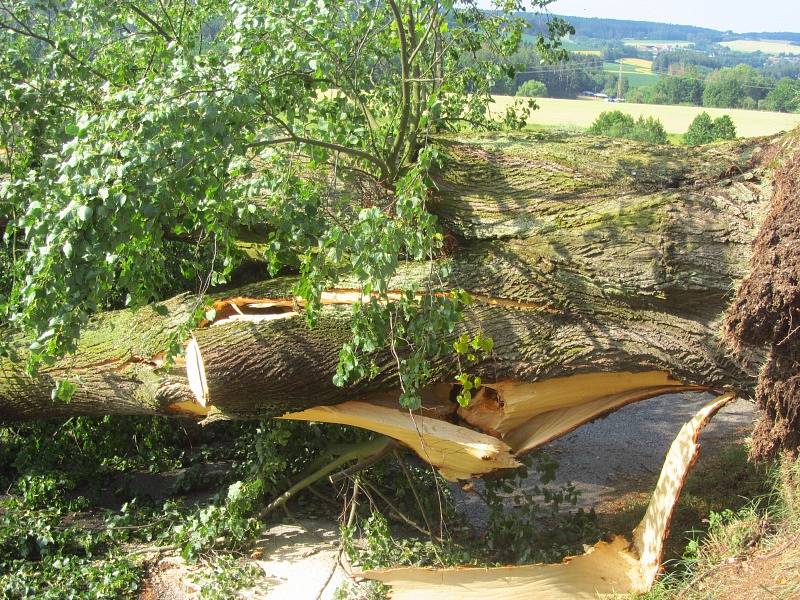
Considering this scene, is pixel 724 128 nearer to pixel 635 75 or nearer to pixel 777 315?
pixel 777 315

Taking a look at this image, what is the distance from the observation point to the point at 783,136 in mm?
5234

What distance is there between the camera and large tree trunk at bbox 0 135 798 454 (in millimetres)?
4691

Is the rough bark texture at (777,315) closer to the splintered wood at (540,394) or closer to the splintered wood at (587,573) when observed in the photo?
the splintered wood at (587,573)

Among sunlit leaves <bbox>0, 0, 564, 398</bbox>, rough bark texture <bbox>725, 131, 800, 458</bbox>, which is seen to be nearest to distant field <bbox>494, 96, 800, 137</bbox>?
sunlit leaves <bbox>0, 0, 564, 398</bbox>

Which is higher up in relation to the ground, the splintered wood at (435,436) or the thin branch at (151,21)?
the thin branch at (151,21)

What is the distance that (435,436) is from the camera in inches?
196

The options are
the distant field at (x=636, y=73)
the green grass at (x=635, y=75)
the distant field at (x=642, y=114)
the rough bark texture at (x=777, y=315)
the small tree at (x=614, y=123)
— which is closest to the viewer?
the rough bark texture at (x=777, y=315)

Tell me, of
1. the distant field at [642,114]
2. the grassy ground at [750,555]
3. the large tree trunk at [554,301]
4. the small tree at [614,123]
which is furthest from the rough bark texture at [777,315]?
the small tree at [614,123]

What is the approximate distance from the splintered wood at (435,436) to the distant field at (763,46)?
3894 centimetres

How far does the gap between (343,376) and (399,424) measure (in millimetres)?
1147

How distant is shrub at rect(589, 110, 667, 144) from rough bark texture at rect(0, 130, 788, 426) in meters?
13.0

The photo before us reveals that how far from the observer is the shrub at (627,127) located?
1789 cm

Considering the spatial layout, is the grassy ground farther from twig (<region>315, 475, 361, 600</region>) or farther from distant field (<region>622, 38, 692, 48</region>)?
distant field (<region>622, 38, 692, 48</region>)

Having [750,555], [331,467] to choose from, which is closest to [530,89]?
[331,467]
